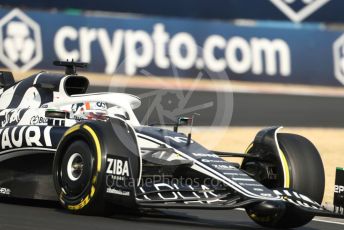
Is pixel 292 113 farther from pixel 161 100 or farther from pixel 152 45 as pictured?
pixel 161 100

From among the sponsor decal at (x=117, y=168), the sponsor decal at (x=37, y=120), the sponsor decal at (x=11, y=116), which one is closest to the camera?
the sponsor decal at (x=117, y=168)

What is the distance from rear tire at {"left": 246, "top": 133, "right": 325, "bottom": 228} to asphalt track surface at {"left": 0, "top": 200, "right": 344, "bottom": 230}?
0.77 feet

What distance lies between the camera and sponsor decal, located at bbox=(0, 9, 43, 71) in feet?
60.0

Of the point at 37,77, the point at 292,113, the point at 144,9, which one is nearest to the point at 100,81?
the point at 144,9

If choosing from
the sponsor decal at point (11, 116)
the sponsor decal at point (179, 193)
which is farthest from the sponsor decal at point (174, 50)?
the sponsor decal at point (179, 193)

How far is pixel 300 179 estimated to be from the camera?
27.3ft

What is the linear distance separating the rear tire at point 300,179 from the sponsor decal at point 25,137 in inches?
86.6

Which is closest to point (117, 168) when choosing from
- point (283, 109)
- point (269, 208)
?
point (269, 208)

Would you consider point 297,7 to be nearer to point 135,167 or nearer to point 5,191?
point 5,191

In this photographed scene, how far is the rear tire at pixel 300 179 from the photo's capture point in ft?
27.2

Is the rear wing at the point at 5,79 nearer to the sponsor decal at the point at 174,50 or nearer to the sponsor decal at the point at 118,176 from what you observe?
the sponsor decal at the point at 118,176

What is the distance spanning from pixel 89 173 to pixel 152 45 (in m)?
11.8

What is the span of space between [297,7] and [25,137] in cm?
1254

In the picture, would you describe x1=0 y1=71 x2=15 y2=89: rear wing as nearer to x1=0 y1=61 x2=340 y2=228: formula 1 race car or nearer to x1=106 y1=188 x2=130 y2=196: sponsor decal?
x1=0 y1=61 x2=340 y2=228: formula 1 race car
